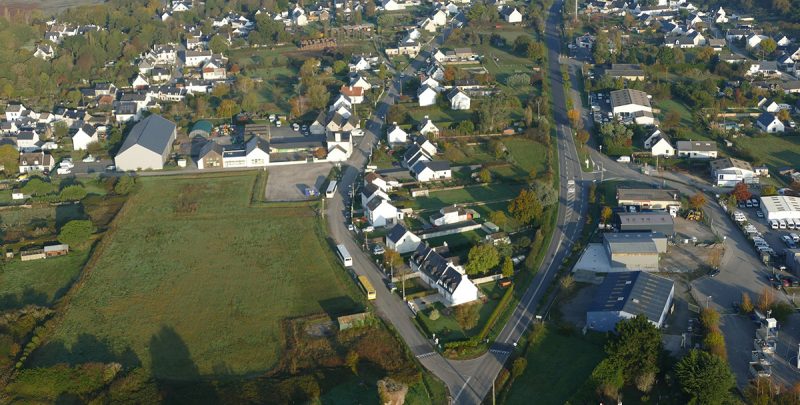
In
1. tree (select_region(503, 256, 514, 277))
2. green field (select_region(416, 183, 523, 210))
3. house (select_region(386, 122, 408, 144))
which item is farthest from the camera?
house (select_region(386, 122, 408, 144))

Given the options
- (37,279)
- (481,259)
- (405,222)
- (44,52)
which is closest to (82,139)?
(37,279)

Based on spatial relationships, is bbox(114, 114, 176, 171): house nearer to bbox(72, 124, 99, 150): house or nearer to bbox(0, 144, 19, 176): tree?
bbox(72, 124, 99, 150): house

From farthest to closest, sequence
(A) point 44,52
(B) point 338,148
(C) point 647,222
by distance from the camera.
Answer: (A) point 44,52, (B) point 338,148, (C) point 647,222

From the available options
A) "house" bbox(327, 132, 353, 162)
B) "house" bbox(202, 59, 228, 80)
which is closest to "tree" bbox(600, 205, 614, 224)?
"house" bbox(327, 132, 353, 162)

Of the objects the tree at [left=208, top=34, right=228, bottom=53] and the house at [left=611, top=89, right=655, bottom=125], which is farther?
the tree at [left=208, top=34, right=228, bottom=53]

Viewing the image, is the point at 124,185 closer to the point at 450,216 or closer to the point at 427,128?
the point at 450,216

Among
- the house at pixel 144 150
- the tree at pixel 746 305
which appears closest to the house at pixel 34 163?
the house at pixel 144 150
